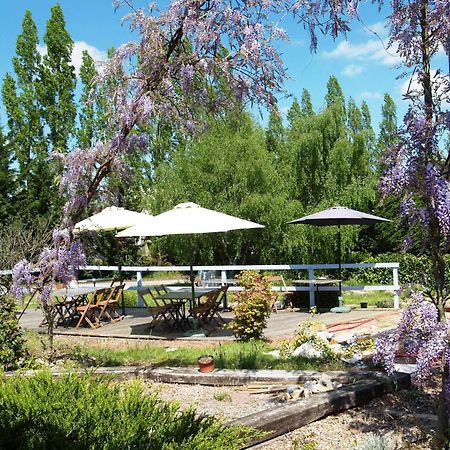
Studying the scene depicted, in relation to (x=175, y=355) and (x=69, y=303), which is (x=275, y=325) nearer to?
(x=175, y=355)

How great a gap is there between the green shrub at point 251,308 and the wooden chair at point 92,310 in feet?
11.7

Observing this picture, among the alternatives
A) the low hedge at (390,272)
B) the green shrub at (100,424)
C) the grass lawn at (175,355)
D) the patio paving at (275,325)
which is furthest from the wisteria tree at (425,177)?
the low hedge at (390,272)

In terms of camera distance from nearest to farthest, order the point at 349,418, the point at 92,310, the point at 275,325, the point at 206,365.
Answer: the point at 349,418 < the point at 206,365 < the point at 275,325 < the point at 92,310

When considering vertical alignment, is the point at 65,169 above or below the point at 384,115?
below

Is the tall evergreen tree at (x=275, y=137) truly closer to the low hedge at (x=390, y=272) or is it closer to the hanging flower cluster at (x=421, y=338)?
the low hedge at (x=390, y=272)

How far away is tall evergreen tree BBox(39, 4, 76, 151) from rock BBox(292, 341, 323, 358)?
26226 mm

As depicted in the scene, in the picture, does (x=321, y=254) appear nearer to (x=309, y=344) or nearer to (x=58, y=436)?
(x=309, y=344)

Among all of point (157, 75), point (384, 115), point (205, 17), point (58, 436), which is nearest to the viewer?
point (58, 436)

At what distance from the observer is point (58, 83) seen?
31484 mm

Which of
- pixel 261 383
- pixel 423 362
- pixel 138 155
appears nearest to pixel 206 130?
pixel 138 155

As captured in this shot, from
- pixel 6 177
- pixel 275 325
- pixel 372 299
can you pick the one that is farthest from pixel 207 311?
pixel 6 177

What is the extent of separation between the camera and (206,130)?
6805 millimetres

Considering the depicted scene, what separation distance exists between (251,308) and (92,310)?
4.37 m

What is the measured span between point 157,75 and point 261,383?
135 inches
